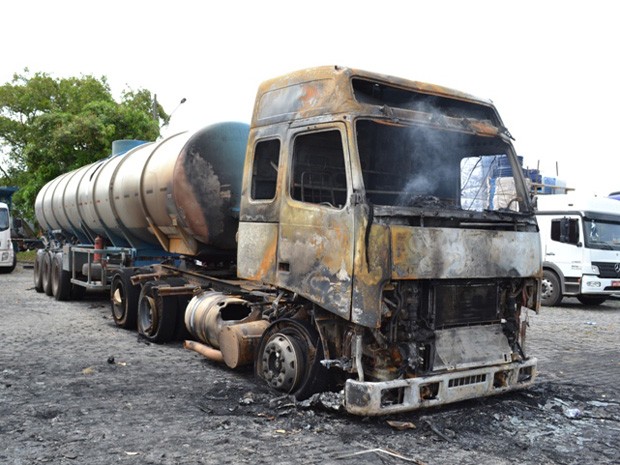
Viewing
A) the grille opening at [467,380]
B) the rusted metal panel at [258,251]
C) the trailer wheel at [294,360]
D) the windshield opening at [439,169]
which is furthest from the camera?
the rusted metal panel at [258,251]

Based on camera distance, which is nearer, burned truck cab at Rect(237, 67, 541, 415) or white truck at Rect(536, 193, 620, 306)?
burned truck cab at Rect(237, 67, 541, 415)

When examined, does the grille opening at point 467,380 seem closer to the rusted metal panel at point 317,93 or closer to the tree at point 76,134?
the rusted metal panel at point 317,93

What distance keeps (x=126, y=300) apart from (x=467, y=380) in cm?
617

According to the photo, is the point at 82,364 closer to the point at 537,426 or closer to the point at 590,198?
the point at 537,426

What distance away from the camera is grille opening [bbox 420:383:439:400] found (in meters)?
5.53

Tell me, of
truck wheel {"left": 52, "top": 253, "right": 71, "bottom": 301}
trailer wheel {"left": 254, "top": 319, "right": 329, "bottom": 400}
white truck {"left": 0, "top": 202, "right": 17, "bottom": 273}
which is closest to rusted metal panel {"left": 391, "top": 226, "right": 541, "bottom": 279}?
trailer wheel {"left": 254, "top": 319, "right": 329, "bottom": 400}

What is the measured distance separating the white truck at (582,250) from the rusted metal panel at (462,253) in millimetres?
9579

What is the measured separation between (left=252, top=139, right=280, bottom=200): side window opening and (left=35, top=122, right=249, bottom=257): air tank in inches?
76.2

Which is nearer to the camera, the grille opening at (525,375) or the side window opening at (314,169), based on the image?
the side window opening at (314,169)

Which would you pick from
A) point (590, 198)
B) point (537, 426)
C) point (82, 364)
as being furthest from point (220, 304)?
point (590, 198)

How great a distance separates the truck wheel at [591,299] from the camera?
16305 mm

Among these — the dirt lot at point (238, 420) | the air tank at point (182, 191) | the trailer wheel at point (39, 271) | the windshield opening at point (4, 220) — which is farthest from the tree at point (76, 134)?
the dirt lot at point (238, 420)

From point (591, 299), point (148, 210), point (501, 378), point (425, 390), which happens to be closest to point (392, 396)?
point (425, 390)

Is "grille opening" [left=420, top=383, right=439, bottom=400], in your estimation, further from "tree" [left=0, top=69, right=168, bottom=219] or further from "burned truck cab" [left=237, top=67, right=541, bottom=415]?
"tree" [left=0, top=69, right=168, bottom=219]
